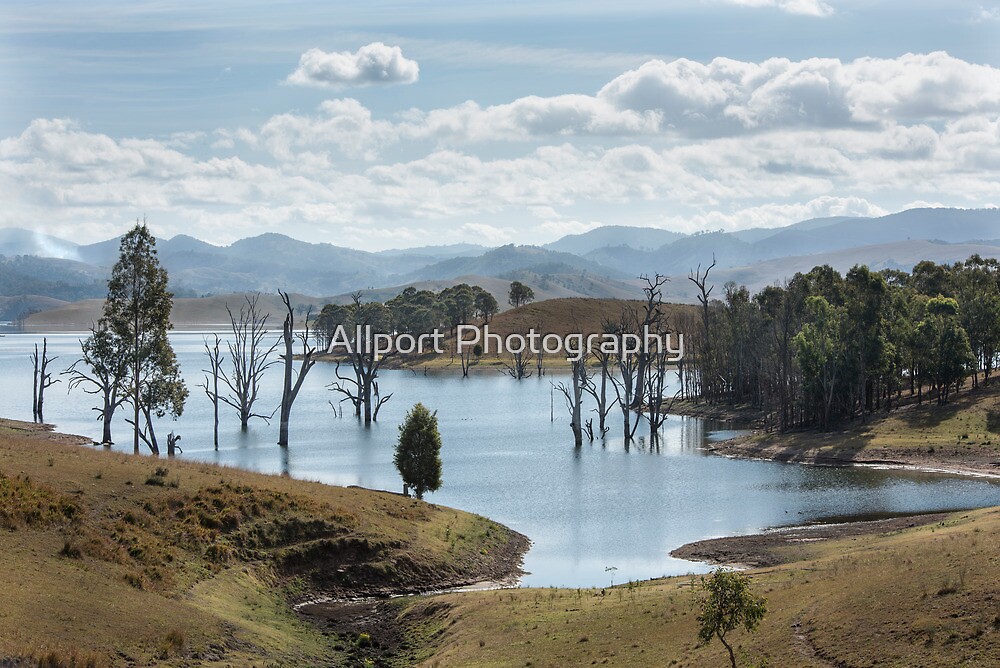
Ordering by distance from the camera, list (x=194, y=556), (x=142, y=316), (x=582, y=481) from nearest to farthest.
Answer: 1. (x=194, y=556)
2. (x=142, y=316)
3. (x=582, y=481)

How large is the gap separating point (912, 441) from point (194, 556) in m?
65.0

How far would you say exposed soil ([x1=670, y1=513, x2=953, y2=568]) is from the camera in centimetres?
4606

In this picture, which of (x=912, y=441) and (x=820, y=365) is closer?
(x=912, y=441)

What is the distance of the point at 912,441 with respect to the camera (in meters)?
81.6

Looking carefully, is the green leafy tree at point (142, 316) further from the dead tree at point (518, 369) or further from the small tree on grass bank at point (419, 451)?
the dead tree at point (518, 369)

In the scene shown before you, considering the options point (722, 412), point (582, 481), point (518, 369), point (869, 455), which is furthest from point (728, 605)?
point (518, 369)

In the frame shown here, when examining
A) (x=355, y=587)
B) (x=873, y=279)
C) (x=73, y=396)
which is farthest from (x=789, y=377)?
(x=73, y=396)

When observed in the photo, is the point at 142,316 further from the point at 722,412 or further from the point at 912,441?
the point at 722,412

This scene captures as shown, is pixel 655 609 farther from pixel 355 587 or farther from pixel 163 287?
pixel 163 287

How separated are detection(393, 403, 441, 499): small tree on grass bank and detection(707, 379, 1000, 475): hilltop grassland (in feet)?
129

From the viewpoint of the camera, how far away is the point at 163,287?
70125 mm

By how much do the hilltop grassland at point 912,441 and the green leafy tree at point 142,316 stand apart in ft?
166

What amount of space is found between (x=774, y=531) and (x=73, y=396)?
12367 centimetres

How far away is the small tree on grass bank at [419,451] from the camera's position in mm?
55562
